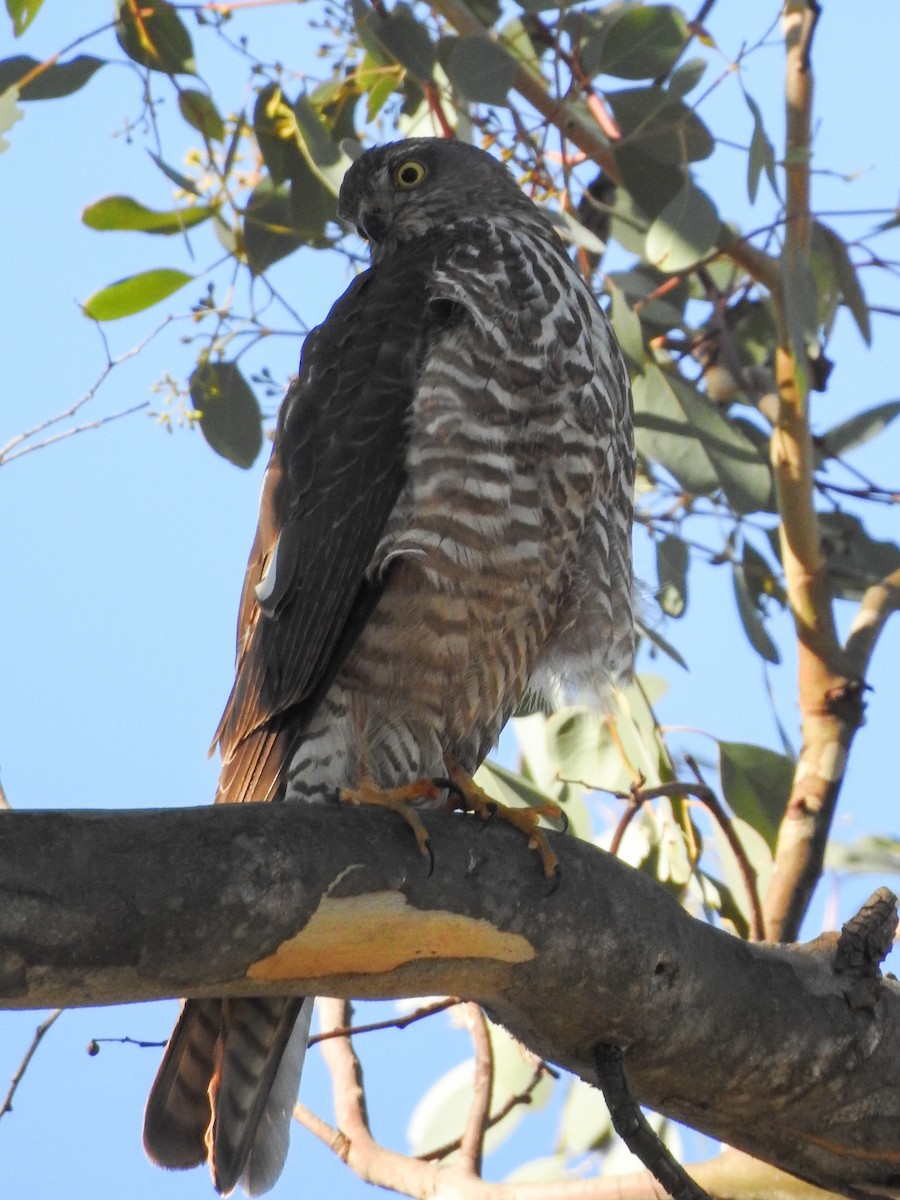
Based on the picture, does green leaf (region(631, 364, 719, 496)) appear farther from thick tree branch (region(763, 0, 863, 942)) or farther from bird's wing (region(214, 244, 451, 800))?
bird's wing (region(214, 244, 451, 800))

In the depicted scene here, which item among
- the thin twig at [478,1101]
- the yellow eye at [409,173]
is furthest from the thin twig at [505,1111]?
the yellow eye at [409,173]

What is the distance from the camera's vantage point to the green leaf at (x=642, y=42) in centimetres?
320

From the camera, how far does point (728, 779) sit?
127 inches

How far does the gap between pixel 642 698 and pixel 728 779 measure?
0.88 feet

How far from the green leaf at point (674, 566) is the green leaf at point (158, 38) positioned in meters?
1.52

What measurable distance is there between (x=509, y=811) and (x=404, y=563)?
0.45 meters

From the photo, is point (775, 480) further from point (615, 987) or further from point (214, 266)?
point (615, 987)

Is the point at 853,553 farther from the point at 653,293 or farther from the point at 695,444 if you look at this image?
the point at 653,293

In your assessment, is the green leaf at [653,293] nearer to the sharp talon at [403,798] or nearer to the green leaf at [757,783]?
the green leaf at [757,783]

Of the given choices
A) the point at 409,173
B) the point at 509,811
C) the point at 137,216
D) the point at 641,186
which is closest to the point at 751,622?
the point at 641,186

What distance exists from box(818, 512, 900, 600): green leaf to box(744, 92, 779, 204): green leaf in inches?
42.2

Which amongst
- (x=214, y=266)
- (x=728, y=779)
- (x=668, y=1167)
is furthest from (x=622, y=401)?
(x=668, y=1167)

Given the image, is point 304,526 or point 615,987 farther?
point 304,526

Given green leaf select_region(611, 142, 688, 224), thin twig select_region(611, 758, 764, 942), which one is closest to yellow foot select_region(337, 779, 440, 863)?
thin twig select_region(611, 758, 764, 942)
